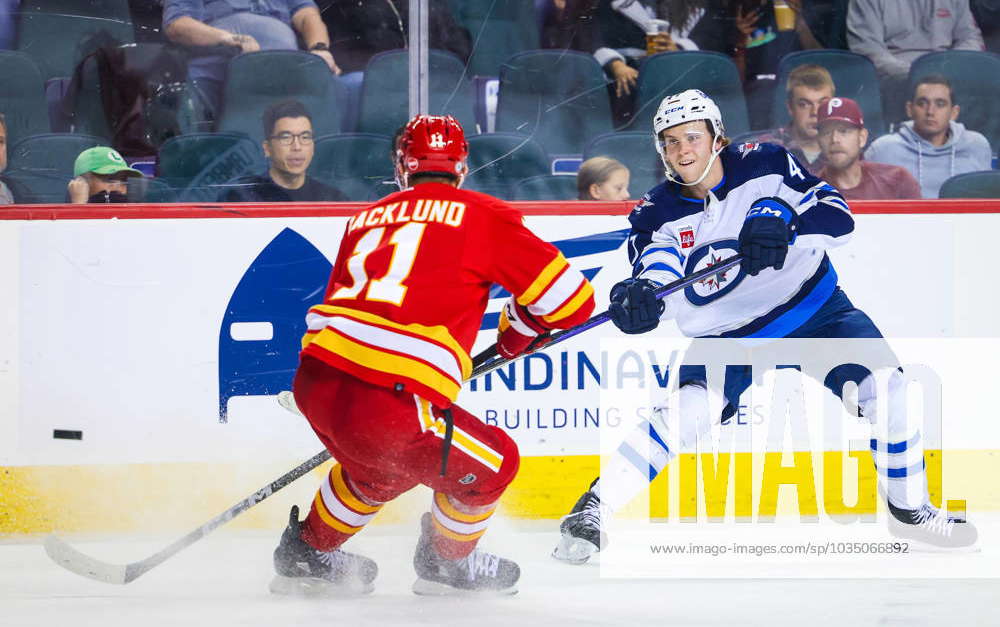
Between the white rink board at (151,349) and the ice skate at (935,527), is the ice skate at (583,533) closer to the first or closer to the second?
the white rink board at (151,349)

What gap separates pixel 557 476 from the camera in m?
3.61

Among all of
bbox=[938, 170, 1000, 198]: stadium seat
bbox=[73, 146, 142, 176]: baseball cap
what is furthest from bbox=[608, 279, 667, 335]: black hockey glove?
bbox=[73, 146, 142, 176]: baseball cap

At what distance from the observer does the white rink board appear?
346 centimetres

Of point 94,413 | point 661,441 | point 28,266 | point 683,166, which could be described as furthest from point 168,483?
point 683,166

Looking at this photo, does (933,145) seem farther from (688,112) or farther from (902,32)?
(688,112)

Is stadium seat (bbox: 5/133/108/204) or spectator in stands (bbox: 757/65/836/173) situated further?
spectator in stands (bbox: 757/65/836/173)

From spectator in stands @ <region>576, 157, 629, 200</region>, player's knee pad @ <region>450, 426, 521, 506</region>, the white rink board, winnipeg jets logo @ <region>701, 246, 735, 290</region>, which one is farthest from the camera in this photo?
spectator in stands @ <region>576, 157, 629, 200</region>

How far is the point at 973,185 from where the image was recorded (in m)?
3.73

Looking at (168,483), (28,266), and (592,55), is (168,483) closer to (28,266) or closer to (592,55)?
(28,266)

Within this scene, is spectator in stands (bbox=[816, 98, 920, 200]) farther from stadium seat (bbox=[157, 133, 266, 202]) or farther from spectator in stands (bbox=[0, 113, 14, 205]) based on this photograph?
spectator in stands (bbox=[0, 113, 14, 205])

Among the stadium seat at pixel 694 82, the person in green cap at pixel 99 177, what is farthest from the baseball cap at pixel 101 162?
the stadium seat at pixel 694 82

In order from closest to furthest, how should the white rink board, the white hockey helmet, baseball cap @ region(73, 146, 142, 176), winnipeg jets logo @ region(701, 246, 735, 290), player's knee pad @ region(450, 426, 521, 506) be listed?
player's knee pad @ region(450, 426, 521, 506), the white hockey helmet, winnipeg jets logo @ region(701, 246, 735, 290), the white rink board, baseball cap @ region(73, 146, 142, 176)

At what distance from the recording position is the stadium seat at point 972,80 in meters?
3.84

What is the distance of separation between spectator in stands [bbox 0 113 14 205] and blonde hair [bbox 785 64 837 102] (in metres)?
2.38
